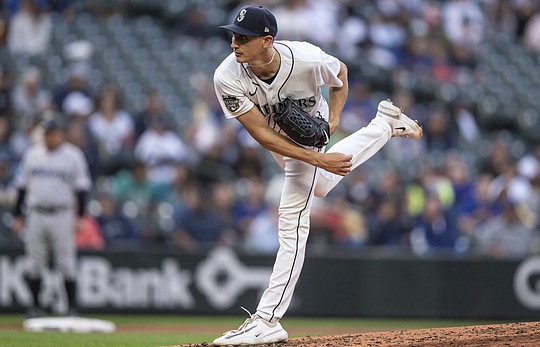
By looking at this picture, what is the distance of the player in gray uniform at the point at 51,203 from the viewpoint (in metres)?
9.84

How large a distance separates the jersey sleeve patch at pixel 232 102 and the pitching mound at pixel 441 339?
143 centimetres

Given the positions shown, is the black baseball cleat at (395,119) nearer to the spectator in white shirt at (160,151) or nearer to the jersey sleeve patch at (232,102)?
the jersey sleeve patch at (232,102)

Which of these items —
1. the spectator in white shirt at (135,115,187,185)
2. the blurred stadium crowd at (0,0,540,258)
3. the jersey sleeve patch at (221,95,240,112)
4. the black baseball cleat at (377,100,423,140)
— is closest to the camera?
the jersey sleeve patch at (221,95,240,112)

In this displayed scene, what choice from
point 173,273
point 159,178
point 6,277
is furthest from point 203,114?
point 6,277

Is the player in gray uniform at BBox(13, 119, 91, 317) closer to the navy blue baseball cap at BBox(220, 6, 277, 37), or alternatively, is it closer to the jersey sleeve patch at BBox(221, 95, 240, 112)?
the jersey sleeve patch at BBox(221, 95, 240, 112)

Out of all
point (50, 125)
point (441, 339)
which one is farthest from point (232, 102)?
point (50, 125)

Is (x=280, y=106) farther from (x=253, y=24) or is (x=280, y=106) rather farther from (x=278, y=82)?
(x=253, y=24)

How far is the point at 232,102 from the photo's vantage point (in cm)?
593

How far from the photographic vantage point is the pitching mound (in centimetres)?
595

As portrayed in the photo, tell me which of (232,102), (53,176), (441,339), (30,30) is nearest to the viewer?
(232,102)

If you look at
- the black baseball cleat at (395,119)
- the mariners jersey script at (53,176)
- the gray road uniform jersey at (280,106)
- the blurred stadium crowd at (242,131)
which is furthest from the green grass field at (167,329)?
the black baseball cleat at (395,119)

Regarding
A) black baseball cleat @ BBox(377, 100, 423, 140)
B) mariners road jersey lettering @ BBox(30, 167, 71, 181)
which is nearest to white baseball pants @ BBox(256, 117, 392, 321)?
black baseball cleat @ BBox(377, 100, 423, 140)

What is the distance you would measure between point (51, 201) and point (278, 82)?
449cm

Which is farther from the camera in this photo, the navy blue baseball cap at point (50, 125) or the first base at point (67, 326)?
the navy blue baseball cap at point (50, 125)
